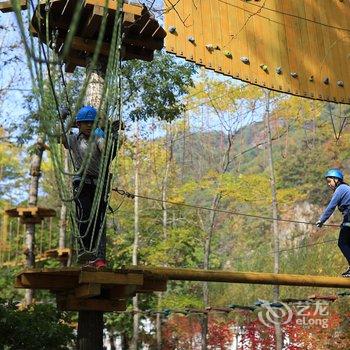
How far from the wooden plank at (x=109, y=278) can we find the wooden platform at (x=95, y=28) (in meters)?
1.50

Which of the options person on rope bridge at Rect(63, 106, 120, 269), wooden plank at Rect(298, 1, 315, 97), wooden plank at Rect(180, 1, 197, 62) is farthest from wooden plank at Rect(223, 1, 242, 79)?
person on rope bridge at Rect(63, 106, 120, 269)

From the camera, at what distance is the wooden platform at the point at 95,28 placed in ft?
12.5

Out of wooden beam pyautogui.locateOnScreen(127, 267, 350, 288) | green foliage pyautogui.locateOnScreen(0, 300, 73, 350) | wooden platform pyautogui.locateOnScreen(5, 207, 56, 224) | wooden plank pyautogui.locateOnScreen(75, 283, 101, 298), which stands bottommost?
green foliage pyautogui.locateOnScreen(0, 300, 73, 350)

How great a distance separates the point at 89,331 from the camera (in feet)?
12.2

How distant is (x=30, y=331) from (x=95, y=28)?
3168 mm

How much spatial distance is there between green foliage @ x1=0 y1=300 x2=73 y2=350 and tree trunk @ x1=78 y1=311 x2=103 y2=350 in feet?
6.52

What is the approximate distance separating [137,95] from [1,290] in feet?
24.3

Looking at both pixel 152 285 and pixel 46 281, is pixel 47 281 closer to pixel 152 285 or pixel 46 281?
pixel 46 281

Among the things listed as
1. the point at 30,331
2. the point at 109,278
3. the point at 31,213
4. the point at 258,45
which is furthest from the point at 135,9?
the point at 31,213

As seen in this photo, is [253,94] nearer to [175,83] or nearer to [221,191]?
[221,191]

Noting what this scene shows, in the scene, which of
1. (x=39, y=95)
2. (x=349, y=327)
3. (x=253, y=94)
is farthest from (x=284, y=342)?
(x=39, y=95)

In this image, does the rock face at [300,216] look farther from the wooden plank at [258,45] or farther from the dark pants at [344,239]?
Answer: the wooden plank at [258,45]

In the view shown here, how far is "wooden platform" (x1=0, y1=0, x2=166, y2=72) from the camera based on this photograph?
12.5ft

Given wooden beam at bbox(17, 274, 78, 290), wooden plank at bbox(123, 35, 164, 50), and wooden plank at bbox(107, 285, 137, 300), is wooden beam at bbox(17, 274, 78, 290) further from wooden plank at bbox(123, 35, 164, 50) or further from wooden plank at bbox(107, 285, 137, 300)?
wooden plank at bbox(123, 35, 164, 50)
